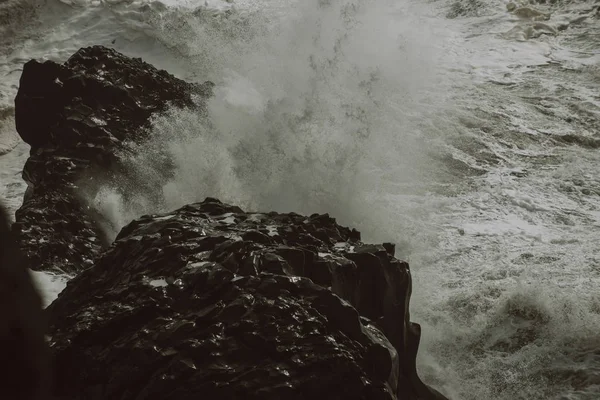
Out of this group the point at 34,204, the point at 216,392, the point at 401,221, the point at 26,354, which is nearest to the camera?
the point at 26,354

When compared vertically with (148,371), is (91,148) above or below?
below

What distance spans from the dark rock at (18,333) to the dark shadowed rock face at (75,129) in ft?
17.9

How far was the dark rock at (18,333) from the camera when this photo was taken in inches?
25.9

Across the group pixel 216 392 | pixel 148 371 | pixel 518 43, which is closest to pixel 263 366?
pixel 216 392

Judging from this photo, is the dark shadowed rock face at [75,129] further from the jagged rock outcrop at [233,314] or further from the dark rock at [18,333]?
the dark rock at [18,333]

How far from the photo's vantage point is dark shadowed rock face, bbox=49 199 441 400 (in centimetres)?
342

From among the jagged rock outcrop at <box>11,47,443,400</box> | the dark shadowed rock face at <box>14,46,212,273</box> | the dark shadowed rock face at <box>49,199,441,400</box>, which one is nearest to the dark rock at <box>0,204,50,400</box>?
the jagged rock outcrop at <box>11,47,443,400</box>

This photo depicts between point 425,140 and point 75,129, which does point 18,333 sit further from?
point 425,140

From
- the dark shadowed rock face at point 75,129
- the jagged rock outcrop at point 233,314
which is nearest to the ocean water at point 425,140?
the dark shadowed rock face at point 75,129

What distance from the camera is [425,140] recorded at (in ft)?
32.3

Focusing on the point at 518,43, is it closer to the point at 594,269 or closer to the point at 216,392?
the point at 594,269

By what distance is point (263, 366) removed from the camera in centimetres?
Result: 343

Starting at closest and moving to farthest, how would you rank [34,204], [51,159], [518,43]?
1. [34,204]
2. [51,159]
3. [518,43]

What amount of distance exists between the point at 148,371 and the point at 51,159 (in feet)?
13.7
